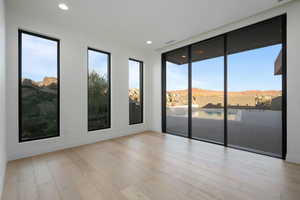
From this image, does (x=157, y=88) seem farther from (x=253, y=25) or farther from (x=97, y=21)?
(x=253, y=25)

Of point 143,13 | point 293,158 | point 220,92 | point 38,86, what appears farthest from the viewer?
point 220,92

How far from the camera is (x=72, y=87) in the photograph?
337cm

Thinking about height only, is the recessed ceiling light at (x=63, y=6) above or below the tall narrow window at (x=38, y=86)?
above

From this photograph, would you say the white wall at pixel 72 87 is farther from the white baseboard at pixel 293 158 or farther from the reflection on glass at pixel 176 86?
the white baseboard at pixel 293 158

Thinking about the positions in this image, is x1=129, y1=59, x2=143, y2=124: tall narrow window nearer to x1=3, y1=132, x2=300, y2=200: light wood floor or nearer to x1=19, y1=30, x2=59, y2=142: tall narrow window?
x1=3, y1=132, x2=300, y2=200: light wood floor

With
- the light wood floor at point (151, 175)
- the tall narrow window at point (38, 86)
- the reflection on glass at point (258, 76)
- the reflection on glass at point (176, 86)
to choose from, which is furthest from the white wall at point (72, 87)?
the reflection on glass at point (258, 76)

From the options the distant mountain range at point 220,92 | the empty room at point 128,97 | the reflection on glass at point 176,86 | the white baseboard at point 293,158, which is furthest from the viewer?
the reflection on glass at point 176,86

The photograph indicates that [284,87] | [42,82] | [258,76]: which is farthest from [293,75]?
[42,82]

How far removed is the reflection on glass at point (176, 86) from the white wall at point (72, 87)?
1193 millimetres

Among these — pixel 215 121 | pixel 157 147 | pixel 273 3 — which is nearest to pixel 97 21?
pixel 157 147

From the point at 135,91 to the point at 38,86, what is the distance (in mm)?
2735

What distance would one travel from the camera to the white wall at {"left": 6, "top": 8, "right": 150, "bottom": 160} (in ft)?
8.57

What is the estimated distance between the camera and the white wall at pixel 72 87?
261 cm

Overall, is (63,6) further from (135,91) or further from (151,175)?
(151,175)
